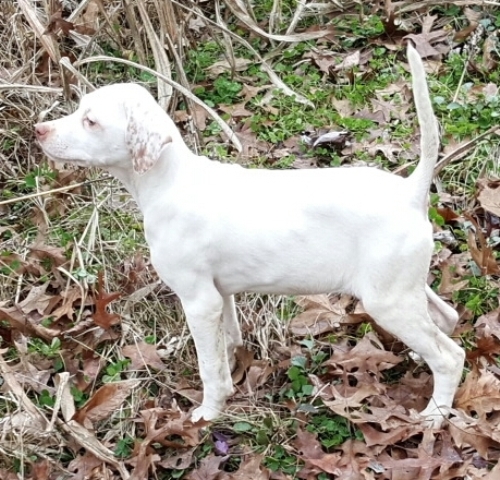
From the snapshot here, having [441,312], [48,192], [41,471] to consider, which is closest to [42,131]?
[48,192]

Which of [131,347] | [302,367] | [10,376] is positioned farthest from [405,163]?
[10,376]

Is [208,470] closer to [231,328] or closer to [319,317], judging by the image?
[231,328]

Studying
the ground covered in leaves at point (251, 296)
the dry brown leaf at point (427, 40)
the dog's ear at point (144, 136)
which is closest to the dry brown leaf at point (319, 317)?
the ground covered in leaves at point (251, 296)

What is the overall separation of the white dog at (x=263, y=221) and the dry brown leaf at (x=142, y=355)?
487 millimetres

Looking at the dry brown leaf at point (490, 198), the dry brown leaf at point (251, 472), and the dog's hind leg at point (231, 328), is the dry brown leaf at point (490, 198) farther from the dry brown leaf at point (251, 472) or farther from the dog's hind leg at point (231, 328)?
the dry brown leaf at point (251, 472)

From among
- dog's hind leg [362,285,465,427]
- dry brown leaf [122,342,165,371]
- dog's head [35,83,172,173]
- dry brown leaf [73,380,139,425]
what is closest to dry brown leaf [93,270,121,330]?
dry brown leaf [122,342,165,371]

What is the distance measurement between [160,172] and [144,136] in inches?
8.4

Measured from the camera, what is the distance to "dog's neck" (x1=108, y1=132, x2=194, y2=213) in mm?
3131

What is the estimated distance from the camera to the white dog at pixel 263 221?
2.99m

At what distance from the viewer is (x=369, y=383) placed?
3531mm

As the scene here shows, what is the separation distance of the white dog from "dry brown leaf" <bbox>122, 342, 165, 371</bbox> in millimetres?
487

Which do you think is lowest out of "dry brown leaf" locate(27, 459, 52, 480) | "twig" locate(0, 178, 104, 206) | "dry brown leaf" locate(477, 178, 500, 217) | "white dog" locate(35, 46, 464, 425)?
"dry brown leaf" locate(27, 459, 52, 480)

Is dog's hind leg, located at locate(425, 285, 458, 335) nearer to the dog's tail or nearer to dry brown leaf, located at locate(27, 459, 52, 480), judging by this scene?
the dog's tail

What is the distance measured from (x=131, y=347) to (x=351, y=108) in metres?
2.13
